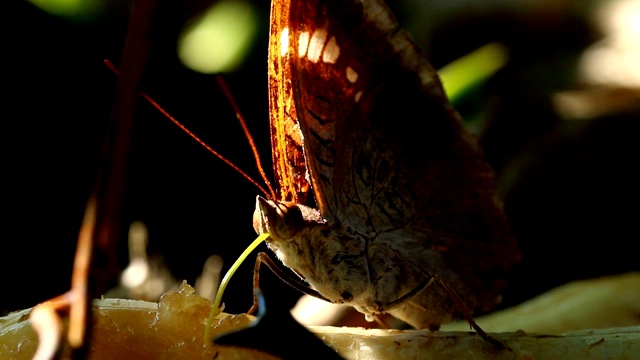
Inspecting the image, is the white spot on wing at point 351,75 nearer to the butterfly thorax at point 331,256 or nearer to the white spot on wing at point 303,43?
the white spot on wing at point 303,43

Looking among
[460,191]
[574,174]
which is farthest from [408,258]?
[574,174]

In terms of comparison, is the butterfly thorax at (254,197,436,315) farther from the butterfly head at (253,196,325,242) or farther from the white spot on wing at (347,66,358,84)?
the white spot on wing at (347,66,358,84)

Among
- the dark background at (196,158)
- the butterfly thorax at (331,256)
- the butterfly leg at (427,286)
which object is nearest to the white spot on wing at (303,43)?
the butterfly thorax at (331,256)

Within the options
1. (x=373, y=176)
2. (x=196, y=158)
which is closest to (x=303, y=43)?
(x=373, y=176)

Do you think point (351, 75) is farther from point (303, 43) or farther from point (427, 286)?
point (427, 286)

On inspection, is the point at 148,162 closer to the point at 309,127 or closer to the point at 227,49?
the point at 227,49

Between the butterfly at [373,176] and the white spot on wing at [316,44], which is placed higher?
the white spot on wing at [316,44]
